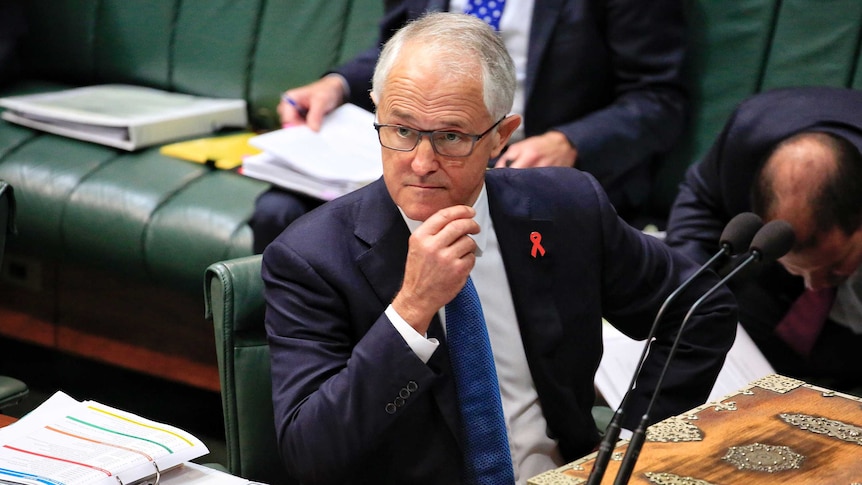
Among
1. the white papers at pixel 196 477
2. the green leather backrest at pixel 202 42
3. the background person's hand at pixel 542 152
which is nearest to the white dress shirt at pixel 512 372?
the white papers at pixel 196 477

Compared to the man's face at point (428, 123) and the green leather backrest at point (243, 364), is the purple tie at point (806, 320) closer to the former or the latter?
the man's face at point (428, 123)

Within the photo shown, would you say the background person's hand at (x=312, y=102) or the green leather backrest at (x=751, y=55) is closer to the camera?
the green leather backrest at (x=751, y=55)

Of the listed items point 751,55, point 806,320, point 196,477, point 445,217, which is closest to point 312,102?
point 751,55

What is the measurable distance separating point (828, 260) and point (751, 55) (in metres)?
0.89

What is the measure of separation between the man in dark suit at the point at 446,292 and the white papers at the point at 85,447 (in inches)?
7.4

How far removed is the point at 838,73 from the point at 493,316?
168 cm

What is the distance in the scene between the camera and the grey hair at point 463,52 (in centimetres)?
165

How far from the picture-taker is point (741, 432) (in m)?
1.45

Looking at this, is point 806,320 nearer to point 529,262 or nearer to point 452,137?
point 529,262

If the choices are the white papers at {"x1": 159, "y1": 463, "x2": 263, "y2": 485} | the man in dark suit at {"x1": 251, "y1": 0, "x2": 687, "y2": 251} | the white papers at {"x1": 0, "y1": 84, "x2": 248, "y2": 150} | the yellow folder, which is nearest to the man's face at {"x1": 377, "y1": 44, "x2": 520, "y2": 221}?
the white papers at {"x1": 159, "y1": 463, "x2": 263, "y2": 485}

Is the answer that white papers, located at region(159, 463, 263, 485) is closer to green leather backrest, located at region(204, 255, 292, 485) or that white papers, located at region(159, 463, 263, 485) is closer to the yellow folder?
green leather backrest, located at region(204, 255, 292, 485)

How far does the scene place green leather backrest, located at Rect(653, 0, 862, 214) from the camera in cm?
302

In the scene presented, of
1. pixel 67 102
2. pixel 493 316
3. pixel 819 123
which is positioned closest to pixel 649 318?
pixel 493 316

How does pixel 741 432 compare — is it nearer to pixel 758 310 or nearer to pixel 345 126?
pixel 758 310
